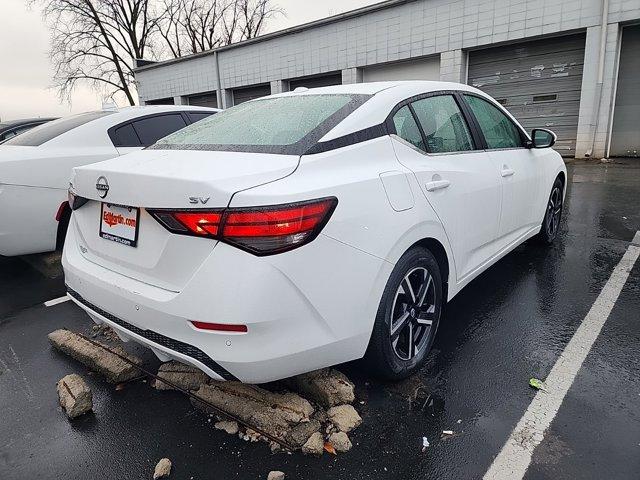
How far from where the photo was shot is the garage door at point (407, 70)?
45.5ft

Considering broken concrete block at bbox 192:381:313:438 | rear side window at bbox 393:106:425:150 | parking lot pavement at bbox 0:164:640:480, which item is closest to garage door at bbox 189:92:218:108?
parking lot pavement at bbox 0:164:640:480

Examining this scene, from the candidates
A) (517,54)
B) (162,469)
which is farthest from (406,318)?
(517,54)

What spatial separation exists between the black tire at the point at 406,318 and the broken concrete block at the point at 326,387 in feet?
0.58

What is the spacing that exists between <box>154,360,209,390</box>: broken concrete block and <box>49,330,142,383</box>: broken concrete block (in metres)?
0.21

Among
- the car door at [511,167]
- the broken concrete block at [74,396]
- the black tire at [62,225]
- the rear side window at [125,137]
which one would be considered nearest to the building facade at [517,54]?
the car door at [511,167]

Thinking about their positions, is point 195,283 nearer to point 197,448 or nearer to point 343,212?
point 343,212

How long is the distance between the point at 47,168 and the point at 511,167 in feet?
13.0

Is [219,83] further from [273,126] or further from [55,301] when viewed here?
[273,126]

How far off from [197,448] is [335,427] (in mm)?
646

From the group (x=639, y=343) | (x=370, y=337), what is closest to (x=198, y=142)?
(x=370, y=337)

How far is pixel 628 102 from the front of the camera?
36.7ft

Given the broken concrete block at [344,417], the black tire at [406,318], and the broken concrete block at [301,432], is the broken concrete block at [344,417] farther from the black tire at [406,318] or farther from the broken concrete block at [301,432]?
the black tire at [406,318]

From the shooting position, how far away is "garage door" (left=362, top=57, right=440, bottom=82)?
1388 centimetres

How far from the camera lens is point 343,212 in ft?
6.44
